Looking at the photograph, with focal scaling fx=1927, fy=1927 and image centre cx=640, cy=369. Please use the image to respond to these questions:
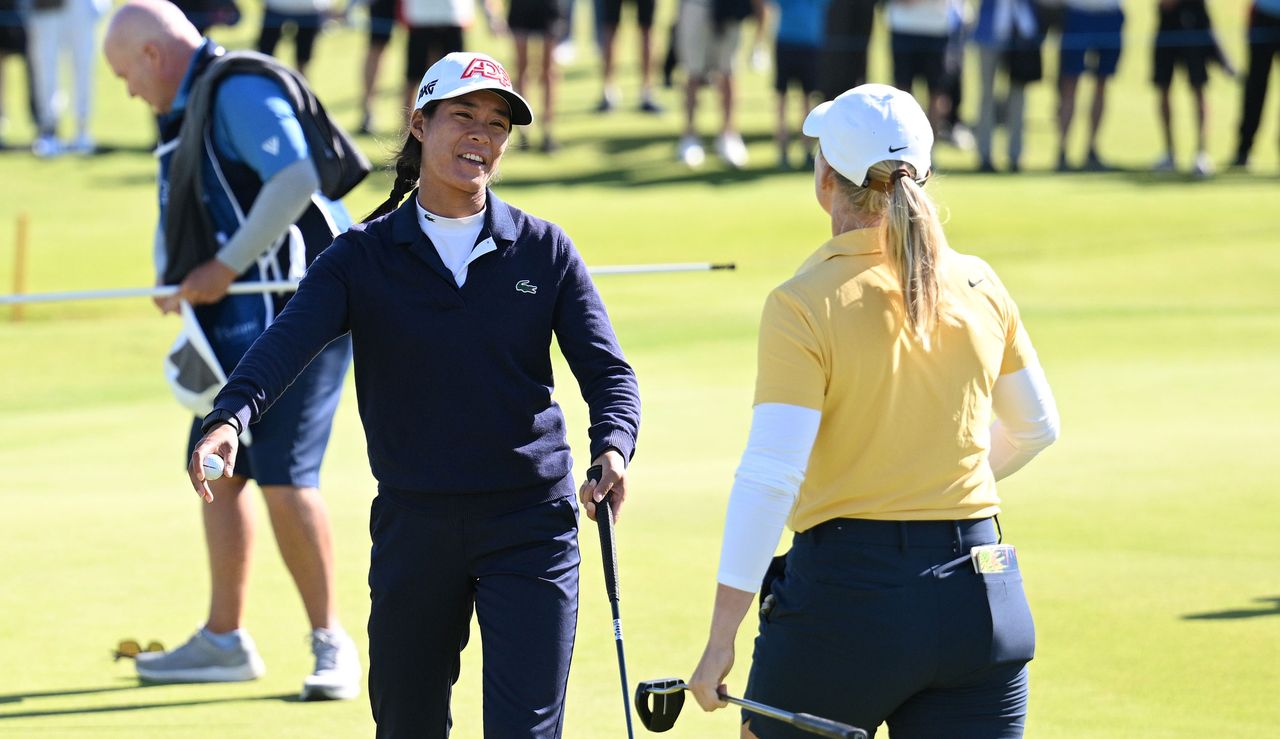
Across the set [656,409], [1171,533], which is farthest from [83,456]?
[1171,533]

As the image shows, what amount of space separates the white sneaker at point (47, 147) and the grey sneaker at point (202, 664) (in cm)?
1472

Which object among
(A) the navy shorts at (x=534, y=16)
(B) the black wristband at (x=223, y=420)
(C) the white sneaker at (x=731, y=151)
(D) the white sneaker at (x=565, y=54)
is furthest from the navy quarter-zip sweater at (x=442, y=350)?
(D) the white sneaker at (x=565, y=54)

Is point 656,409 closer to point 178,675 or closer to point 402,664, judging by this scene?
point 178,675

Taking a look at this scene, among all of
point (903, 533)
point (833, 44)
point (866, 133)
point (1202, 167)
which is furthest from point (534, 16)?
point (903, 533)

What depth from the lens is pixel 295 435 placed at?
20.9 ft

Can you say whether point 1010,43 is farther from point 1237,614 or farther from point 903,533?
point 903,533

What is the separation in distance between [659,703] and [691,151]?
16305 mm

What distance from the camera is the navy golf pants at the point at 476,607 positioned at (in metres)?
4.46

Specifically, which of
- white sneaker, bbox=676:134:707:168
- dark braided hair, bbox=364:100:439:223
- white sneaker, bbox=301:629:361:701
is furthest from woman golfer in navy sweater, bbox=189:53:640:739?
white sneaker, bbox=676:134:707:168

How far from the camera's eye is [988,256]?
697 inches

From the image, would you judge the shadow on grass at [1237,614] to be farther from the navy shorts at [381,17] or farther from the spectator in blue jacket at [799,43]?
the navy shorts at [381,17]

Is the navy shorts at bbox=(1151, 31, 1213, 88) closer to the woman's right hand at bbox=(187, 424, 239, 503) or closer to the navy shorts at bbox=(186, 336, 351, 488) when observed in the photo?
the navy shorts at bbox=(186, 336, 351, 488)

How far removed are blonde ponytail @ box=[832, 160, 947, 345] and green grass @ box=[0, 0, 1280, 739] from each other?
2394 mm

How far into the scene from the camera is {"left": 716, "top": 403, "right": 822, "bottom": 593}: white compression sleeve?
3709mm
